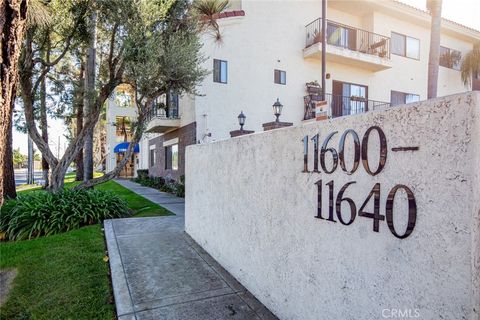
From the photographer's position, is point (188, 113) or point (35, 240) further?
point (188, 113)

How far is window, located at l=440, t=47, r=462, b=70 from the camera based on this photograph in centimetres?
1897

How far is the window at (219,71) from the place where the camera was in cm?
1315

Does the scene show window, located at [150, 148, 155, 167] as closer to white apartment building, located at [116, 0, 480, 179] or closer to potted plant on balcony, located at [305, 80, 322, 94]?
white apartment building, located at [116, 0, 480, 179]

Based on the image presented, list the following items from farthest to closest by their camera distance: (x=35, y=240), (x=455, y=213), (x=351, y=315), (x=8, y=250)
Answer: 1. (x=35, y=240)
2. (x=8, y=250)
3. (x=351, y=315)
4. (x=455, y=213)

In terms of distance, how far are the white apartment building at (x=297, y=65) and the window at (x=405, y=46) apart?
5cm

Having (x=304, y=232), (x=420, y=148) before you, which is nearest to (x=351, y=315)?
(x=304, y=232)

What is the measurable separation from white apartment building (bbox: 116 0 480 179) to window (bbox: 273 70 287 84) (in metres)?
0.05

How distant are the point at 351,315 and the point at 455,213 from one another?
131 centimetres

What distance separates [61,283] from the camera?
4.57 m

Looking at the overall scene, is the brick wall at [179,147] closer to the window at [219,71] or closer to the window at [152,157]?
the window at [152,157]

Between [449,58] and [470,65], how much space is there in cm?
128

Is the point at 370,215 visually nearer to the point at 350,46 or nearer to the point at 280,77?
the point at 280,77

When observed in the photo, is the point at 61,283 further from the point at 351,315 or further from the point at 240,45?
the point at 240,45

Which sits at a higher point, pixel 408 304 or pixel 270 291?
pixel 408 304
